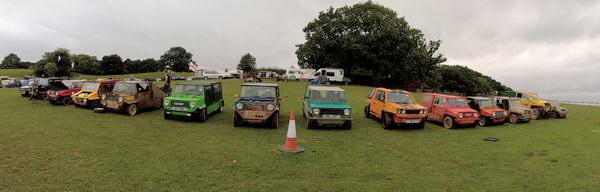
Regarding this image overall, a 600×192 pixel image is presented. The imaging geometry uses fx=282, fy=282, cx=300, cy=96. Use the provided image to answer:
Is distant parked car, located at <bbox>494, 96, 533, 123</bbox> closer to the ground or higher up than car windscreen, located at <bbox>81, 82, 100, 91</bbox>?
closer to the ground

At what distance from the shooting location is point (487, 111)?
1373 centimetres

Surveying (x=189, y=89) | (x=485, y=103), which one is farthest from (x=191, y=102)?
(x=485, y=103)

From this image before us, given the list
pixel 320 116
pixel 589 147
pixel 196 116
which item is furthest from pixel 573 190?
pixel 196 116

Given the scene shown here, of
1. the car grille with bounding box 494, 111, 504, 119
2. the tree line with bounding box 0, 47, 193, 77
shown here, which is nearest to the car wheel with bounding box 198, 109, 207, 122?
the car grille with bounding box 494, 111, 504, 119

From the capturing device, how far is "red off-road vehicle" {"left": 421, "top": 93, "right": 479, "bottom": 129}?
1240 centimetres

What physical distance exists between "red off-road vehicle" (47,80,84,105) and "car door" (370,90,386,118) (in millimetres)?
16425

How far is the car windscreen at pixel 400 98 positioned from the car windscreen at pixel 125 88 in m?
12.1

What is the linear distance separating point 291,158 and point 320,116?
3956 millimetres

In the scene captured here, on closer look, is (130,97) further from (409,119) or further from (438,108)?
(438,108)

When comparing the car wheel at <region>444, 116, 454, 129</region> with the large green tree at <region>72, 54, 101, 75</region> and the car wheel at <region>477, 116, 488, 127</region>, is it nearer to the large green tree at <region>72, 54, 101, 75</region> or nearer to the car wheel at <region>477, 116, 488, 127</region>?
the car wheel at <region>477, 116, 488, 127</region>

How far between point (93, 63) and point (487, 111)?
11097 centimetres

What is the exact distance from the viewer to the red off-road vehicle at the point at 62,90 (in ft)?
49.9

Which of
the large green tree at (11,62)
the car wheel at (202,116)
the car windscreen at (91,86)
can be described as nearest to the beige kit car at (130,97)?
the car windscreen at (91,86)

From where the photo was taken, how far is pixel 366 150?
8.32 metres
